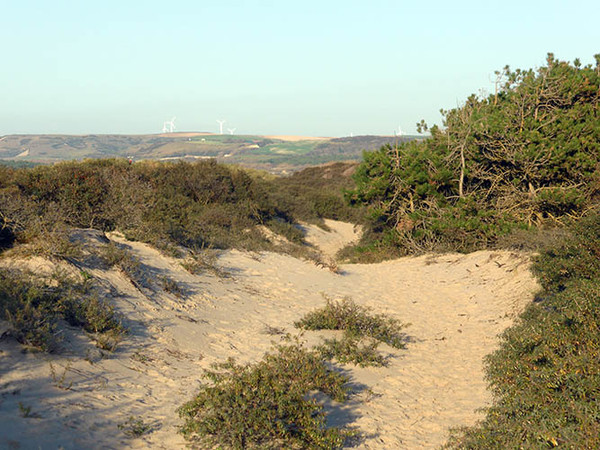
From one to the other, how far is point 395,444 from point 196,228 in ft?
33.9

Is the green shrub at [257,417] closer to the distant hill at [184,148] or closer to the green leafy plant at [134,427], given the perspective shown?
the green leafy plant at [134,427]

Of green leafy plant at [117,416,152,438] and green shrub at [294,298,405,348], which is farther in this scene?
green shrub at [294,298,405,348]

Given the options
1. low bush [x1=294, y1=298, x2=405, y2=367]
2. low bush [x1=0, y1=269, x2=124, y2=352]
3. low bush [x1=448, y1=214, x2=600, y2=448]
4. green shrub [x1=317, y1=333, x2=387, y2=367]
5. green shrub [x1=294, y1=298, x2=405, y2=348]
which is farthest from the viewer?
green shrub [x1=294, y1=298, x2=405, y2=348]

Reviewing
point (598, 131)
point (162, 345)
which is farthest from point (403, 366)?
point (598, 131)

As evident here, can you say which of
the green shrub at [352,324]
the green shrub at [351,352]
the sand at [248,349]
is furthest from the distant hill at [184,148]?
the green shrub at [351,352]

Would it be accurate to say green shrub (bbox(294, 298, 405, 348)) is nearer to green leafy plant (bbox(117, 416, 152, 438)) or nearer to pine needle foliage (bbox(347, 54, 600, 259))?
green leafy plant (bbox(117, 416, 152, 438))

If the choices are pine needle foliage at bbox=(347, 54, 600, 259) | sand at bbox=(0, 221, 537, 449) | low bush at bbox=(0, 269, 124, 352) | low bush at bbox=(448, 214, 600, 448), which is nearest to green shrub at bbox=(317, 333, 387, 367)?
sand at bbox=(0, 221, 537, 449)

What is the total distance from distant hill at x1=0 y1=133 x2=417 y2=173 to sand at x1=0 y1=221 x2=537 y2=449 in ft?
366

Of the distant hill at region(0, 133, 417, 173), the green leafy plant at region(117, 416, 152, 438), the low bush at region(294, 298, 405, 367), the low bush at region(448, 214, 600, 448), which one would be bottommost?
the low bush at region(294, 298, 405, 367)

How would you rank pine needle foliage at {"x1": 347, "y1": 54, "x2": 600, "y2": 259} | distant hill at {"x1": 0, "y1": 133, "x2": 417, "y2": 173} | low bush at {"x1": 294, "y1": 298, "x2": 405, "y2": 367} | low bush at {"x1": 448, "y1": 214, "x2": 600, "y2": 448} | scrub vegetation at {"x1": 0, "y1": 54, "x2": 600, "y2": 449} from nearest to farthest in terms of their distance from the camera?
low bush at {"x1": 448, "y1": 214, "x2": 600, "y2": 448}
scrub vegetation at {"x1": 0, "y1": 54, "x2": 600, "y2": 449}
low bush at {"x1": 294, "y1": 298, "x2": 405, "y2": 367}
pine needle foliage at {"x1": 347, "y1": 54, "x2": 600, "y2": 259}
distant hill at {"x1": 0, "y1": 133, "x2": 417, "y2": 173}

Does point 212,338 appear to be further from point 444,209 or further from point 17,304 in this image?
point 444,209

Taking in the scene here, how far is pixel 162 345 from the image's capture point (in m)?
6.75

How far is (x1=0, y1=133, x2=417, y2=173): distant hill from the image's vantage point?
135500 mm

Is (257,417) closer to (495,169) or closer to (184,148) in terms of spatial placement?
(495,169)
